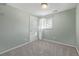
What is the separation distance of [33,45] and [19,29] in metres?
0.39

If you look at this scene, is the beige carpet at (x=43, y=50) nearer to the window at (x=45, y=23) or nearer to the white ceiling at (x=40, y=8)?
the window at (x=45, y=23)

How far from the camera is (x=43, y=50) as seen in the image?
1.39 metres

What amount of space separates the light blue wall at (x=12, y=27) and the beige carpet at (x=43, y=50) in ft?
0.42

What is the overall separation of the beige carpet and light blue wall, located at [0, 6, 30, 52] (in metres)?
0.13

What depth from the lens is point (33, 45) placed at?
4.75 feet

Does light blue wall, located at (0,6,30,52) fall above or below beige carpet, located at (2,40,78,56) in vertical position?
above

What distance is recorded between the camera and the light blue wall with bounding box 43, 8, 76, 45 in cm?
141

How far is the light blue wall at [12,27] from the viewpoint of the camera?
138cm

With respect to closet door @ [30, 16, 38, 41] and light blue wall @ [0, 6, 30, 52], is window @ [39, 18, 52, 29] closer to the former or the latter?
closet door @ [30, 16, 38, 41]

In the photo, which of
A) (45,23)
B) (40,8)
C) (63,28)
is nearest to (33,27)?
(45,23)

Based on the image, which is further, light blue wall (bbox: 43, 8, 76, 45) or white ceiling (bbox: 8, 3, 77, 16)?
light blue wall (bbox: 43, 8, 76, 45)

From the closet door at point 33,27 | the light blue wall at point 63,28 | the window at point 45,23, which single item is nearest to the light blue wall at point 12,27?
the closet door at point 33,27

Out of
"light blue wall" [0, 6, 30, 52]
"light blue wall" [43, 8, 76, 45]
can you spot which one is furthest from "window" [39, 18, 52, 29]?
"light blue wall" [0, 6, 30, 52]

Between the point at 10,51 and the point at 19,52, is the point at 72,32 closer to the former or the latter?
the point at 19,52
